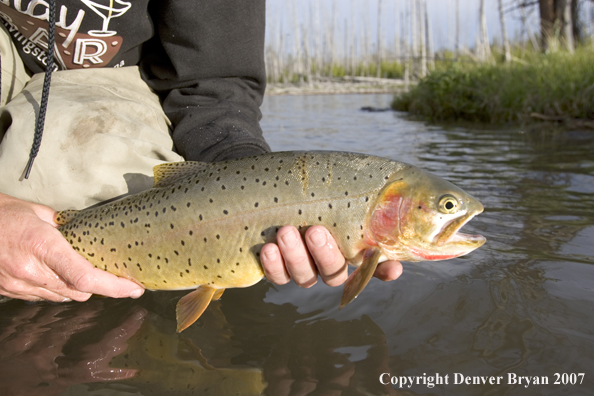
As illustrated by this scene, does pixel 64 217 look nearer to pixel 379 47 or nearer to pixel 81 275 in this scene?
pixel 81 275

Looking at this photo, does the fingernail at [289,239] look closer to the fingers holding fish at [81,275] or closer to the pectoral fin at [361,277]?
the pectoral fin at [361,277]

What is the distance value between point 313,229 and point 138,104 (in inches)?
54.9

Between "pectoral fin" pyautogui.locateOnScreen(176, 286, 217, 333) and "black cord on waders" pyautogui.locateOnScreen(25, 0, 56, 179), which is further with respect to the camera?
"black cord on waders" pyautogui.locateOnScreen(25, 0, 56, 179)

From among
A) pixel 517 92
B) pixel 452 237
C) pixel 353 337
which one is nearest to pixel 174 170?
pixel 353 337

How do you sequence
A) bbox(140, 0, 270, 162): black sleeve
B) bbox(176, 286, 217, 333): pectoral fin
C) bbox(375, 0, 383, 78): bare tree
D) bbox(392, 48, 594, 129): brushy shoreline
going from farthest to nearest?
bbox(375, 0, 383, 78): bare tree < bbox(392, 48, 594, 129): brushy shoreline < bbox(140, 0, 270, 162): black sleeve < bbox(176, 286, 217, 333): pectoral fin

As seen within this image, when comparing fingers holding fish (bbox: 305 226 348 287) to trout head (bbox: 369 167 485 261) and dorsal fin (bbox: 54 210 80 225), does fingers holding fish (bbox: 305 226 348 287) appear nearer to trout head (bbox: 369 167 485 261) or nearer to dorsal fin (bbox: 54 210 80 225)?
trout head (bbox: 369 167 485 261)

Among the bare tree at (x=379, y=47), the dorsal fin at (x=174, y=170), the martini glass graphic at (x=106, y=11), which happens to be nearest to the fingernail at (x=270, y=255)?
the dorsal fin at (x=174, y=170)

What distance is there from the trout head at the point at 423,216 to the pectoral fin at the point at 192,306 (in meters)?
0.82

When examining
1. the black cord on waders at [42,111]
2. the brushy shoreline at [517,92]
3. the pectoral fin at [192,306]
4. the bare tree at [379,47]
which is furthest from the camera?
the bare tree at [379,47]

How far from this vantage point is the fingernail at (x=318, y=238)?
6.44ft

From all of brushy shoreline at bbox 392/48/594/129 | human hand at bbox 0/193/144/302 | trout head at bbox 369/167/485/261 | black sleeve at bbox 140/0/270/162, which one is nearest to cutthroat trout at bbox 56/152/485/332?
trout head at bbox 369/167/485/261

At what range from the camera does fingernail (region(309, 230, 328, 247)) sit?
6.44 ft

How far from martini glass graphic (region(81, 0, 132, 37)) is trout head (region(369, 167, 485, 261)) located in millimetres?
1707

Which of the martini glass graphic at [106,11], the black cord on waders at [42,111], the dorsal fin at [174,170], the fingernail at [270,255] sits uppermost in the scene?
the martini glass graphic at [106,11]
